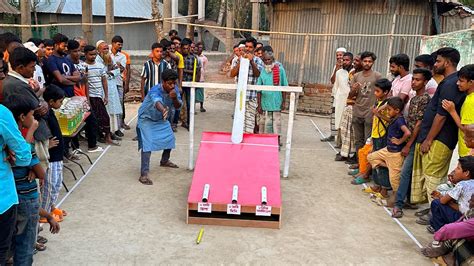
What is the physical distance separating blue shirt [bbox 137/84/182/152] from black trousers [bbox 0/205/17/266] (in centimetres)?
295

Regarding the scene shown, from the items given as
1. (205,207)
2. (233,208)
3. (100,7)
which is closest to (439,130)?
(233,208)

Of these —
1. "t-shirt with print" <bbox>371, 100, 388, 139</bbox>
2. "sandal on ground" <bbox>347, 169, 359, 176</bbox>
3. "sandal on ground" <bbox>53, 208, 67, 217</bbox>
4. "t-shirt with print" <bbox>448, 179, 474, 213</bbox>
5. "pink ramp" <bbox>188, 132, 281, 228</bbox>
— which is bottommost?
"sandal on ground" <bbox>347, 169, 359, 176</bbox>

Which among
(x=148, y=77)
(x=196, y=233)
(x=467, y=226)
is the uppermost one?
(x=148, y=77)

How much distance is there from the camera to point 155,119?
6066mm

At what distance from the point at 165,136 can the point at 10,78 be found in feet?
8.80

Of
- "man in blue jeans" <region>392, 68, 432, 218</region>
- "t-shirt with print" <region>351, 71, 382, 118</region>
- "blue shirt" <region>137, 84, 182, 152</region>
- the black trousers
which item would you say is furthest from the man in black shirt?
the black trousers

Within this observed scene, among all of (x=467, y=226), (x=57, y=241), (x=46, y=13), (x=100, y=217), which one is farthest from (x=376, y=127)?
(x=46, y=13)

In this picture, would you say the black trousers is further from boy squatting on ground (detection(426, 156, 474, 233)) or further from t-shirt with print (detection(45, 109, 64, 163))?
boy squatting on ground (detection(426, 156, 474, 233))

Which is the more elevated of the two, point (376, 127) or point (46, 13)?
point (46, 13)

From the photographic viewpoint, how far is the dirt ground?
164 inches

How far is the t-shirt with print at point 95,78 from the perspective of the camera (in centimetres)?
734

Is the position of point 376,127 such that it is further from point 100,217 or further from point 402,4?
point 402,4

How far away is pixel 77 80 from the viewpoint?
21.8 ft

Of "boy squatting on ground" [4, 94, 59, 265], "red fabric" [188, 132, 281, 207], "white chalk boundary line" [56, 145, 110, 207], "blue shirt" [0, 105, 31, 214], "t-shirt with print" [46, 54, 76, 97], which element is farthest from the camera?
"t-shirt with print" [46, 54, 76, 97]
